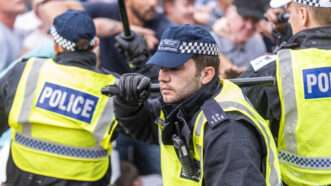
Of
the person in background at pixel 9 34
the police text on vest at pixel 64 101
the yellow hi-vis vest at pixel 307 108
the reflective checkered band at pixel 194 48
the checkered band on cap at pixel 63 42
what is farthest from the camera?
the person in background at pixel 9 34

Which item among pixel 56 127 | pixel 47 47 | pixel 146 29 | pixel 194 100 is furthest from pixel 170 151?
pixel 146 29

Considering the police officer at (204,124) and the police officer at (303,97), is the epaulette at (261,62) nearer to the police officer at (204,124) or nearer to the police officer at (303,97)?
the police officer at (303,97)

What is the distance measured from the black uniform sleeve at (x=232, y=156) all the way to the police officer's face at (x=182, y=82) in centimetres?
27

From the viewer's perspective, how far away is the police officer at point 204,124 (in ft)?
10.1

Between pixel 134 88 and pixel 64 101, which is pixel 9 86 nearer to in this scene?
pixel 64 101

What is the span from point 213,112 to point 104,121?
1393 millimetres

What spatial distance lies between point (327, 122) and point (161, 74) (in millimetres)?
829

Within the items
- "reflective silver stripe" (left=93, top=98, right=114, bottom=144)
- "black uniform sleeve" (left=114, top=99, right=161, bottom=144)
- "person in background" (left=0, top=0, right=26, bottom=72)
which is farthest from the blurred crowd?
"black uniform sleeve" (left=114, top=99, right=161, bottom=144)

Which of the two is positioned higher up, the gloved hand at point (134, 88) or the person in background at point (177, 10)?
the gloved hand at point (134, 88)

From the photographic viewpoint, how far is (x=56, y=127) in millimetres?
4410

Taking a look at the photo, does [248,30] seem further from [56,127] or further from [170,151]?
[170,151]

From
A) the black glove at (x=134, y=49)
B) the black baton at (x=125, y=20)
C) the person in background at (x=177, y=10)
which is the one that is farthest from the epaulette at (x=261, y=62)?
the person in background at (x=177, y=10)

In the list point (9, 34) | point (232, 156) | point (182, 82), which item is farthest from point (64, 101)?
point (9, 34)

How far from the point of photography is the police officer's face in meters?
3.38
